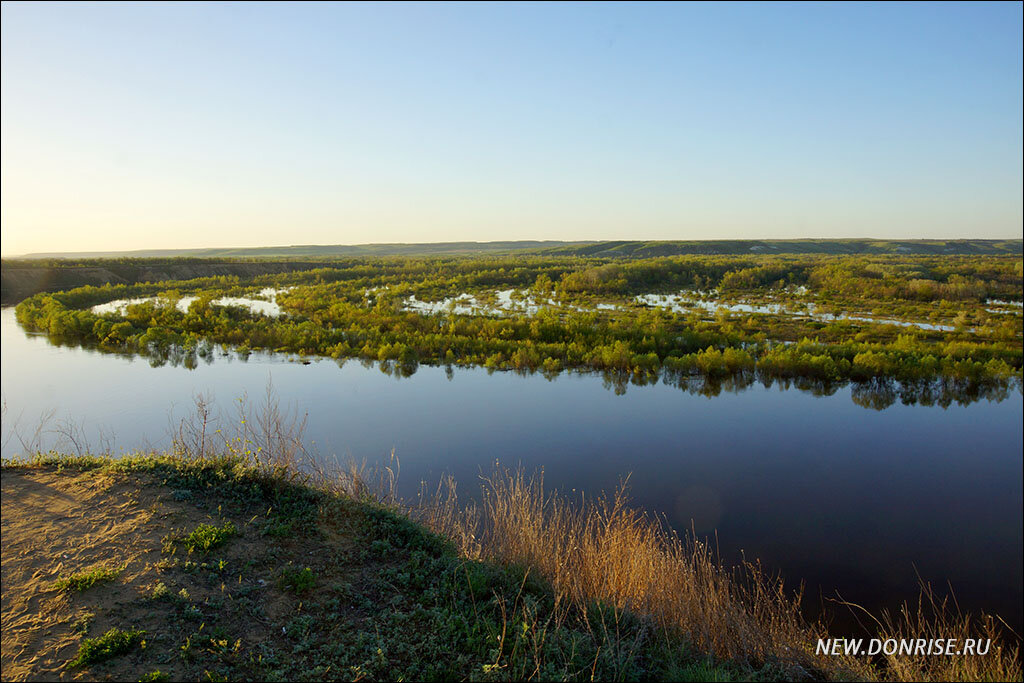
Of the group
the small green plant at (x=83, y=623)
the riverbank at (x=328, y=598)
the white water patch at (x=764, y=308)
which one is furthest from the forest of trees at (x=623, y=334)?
the small green plant at (x=83, y=623)

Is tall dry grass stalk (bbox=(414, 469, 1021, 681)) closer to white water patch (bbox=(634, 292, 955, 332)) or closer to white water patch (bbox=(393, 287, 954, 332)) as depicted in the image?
white water patch (bbox=(393, 287, 954, 332))

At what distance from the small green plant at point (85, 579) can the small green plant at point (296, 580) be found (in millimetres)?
1385

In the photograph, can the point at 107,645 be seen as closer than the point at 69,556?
Yes

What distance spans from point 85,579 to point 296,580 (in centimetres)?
170

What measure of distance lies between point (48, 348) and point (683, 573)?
24.3 metres

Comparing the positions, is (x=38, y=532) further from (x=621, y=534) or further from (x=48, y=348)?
(x=48, y=348)

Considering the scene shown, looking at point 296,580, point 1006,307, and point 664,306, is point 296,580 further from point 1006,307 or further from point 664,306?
point 1006,307

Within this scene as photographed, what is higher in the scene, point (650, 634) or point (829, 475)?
point (650, 634)

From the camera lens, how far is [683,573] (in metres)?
5.77

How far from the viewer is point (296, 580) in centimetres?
512

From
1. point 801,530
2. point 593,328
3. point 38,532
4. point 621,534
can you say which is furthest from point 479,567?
point 593,328

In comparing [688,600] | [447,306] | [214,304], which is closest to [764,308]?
[447,306]

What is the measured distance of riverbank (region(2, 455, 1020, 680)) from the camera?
13.9 feet

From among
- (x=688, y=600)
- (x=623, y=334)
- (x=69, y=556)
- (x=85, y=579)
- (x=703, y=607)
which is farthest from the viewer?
(x=623, y=334)
